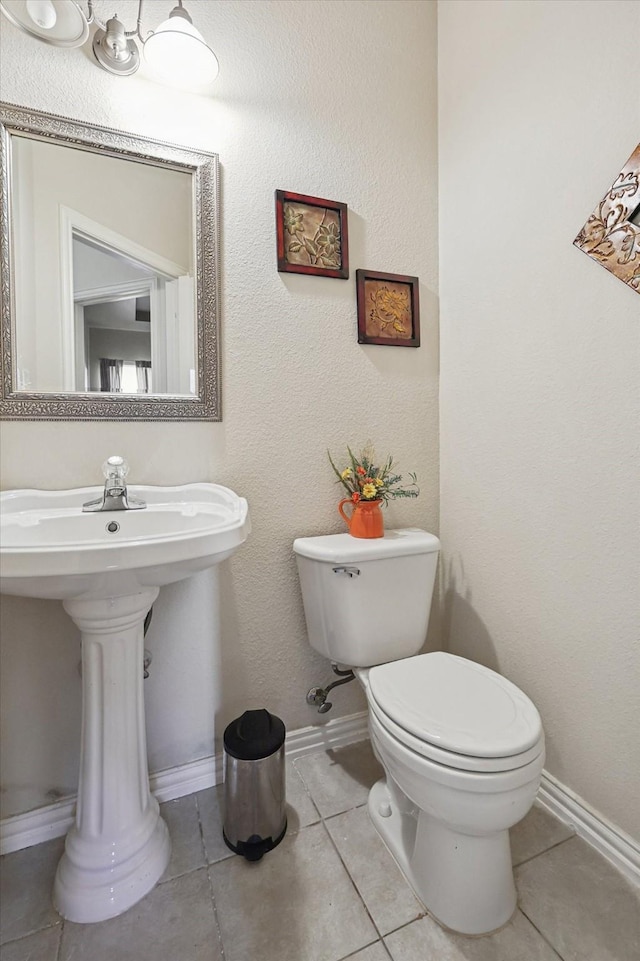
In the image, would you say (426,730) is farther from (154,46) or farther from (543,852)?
(154,46)

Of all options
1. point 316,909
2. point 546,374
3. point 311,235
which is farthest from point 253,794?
point 311,235

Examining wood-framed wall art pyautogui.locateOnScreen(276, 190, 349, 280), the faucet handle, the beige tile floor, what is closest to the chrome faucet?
the faucet handle

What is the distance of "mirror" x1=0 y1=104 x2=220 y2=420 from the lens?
1.08 metres

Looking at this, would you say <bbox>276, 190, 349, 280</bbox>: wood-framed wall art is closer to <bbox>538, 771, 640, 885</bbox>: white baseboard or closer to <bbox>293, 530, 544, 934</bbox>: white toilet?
<bbox>293, 530, 544, 934</bbox>: white toilet

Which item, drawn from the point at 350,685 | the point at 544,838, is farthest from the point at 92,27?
the point at 544,838

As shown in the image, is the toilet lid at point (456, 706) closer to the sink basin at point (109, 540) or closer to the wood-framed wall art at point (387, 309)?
the sink basin at point (109, 540)

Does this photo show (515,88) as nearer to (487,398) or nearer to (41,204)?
(487,398)

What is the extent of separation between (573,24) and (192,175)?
1028 mm

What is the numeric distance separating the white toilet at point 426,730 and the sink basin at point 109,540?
13.8 inches

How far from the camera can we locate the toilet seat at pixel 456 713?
835 mm

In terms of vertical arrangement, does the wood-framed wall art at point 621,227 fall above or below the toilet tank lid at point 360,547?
above

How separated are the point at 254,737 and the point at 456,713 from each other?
1.75ft

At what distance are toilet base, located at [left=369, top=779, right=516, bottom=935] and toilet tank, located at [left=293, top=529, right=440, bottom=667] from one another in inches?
16.2

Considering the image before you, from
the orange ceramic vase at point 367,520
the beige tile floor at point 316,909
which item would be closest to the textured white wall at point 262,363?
the orange ceramic vase at point 367,520
